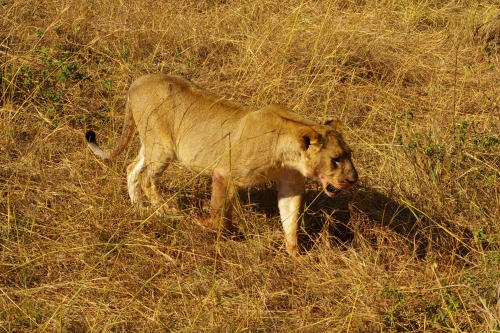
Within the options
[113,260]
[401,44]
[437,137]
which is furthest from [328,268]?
[401,44]

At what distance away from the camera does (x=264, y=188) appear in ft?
18.9

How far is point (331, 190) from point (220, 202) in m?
0.69

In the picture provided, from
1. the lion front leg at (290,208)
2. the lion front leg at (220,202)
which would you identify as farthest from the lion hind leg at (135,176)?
the lion front leg at (290,208)

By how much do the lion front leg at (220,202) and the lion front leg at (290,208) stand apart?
373mm

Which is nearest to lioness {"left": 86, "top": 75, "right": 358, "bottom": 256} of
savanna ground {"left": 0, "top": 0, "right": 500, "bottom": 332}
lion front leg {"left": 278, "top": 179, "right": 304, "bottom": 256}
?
lion front leg {"left": 278, "top": 179, "right": 304, "bottom": 256}

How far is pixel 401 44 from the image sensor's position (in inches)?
306

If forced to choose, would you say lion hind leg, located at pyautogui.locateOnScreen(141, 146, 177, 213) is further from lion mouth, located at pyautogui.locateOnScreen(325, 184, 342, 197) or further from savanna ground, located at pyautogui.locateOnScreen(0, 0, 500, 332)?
lion mouth, located at pyautogui.locateOnScreen(325, 184, 342, 197)

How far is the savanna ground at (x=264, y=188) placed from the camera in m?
4.36

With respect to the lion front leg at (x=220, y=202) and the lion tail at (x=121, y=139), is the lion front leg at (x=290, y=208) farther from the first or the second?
the lion tail at (x=121, y=139)

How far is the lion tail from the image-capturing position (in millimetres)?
5629

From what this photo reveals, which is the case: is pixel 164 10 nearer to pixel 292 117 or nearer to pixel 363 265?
pixel 292 117

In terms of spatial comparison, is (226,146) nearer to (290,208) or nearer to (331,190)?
(290,208)

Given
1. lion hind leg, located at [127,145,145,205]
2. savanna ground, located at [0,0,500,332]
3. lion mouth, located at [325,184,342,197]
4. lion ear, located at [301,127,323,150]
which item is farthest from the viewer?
lion hind leg, located at [127,145,145,205]

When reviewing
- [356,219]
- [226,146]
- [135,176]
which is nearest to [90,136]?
[135,176]
